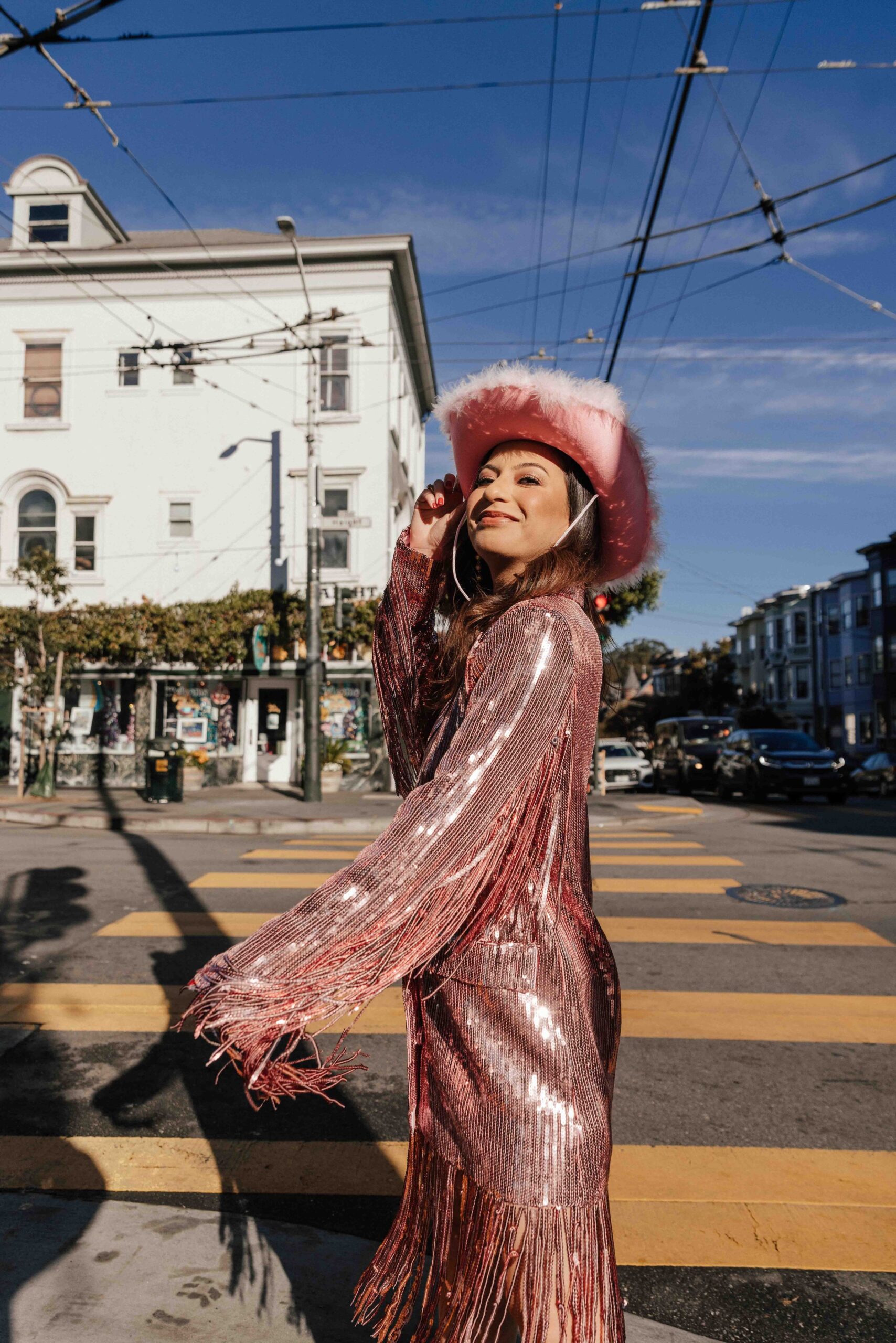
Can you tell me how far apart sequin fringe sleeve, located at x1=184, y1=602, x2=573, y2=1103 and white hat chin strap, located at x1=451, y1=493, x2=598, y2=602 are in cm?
27

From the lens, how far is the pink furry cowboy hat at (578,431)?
64.0 inches

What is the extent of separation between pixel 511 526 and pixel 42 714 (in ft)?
63.7

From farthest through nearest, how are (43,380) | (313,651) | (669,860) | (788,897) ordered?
1. (43,380)
2. (313,651)
3. (669,860)
4. (788,897)

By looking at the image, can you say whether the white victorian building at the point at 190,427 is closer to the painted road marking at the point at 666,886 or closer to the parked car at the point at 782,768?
the parked car at the point at 782,768

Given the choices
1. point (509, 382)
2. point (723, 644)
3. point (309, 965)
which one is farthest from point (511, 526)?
point (723, 644)

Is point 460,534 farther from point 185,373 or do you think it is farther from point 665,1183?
point 185,373

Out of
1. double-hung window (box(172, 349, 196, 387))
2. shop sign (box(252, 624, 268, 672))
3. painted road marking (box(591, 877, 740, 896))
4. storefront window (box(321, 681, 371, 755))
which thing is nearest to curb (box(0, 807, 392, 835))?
painted road marking (box(591, 877, 740, 896))

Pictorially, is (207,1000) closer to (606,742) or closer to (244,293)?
(244,293)

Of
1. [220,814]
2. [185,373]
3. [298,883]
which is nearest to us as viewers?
[298,883]

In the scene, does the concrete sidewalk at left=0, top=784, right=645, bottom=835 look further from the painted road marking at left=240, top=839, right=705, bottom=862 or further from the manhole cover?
the manhole cover

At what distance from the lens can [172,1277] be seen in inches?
92.7

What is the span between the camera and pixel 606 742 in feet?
92.8

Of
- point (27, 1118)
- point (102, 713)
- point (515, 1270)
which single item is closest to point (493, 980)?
point (515, 1270)

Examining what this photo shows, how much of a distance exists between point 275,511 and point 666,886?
49.4ft
